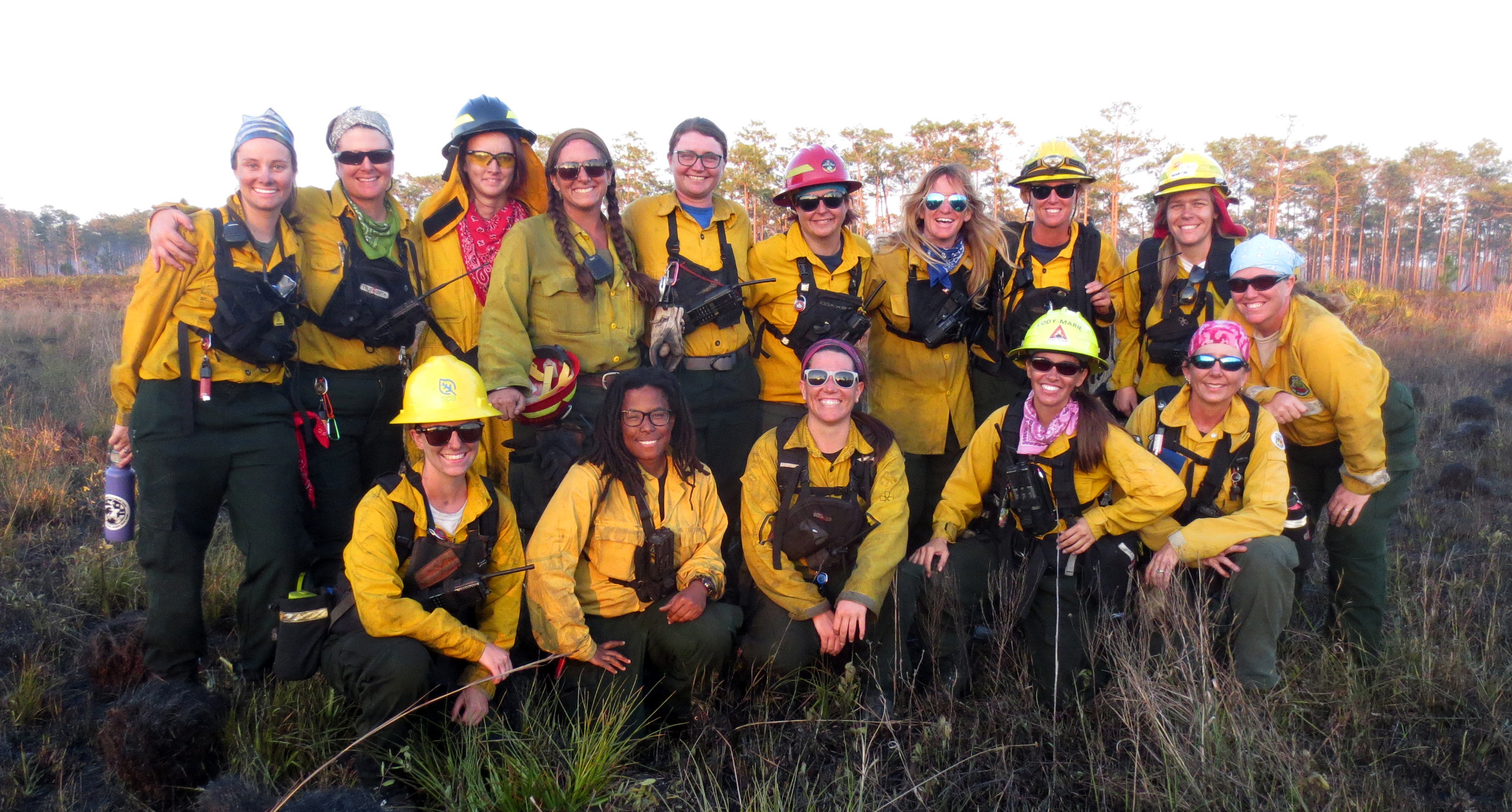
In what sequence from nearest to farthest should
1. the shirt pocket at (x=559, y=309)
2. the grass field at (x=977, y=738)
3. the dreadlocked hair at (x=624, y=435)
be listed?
1. the grass field at (x=977, y=738)
2. the dreadlocked hair at (x=624, y=435)
3. the shirt pocket at (x=559, y=309)

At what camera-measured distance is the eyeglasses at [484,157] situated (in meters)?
4.26

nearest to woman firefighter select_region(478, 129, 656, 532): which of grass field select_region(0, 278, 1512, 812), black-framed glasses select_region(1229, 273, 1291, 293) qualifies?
grass field select_region(0, 278, 1512, 812)

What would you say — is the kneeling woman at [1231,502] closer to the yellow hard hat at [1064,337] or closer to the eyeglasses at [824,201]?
the yellow hard hat at [1064,337]

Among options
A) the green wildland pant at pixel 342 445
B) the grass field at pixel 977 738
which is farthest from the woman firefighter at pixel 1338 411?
the green wildland pant at pixel 342 445

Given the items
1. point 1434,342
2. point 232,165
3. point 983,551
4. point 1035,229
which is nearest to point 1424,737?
point 983,551

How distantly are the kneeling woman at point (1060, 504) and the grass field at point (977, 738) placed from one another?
187 mm

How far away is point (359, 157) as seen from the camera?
13.4ft

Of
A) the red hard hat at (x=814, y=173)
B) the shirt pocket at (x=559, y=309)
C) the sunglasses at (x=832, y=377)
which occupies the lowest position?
the sunglasses at (x=832, y=377)

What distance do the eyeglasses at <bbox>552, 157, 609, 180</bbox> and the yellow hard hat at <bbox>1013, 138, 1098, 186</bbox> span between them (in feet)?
7.50

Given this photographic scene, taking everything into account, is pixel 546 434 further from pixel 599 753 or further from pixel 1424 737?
pixel 1424 737

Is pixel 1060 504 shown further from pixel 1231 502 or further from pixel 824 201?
pixel 824 201

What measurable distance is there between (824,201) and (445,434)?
235 cm

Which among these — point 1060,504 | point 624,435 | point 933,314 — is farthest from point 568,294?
point 1060,504

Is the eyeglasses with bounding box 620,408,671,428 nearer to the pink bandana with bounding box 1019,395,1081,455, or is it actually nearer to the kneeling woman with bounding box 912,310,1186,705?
the kneeling woman with bounding box 912,310,1186,705
